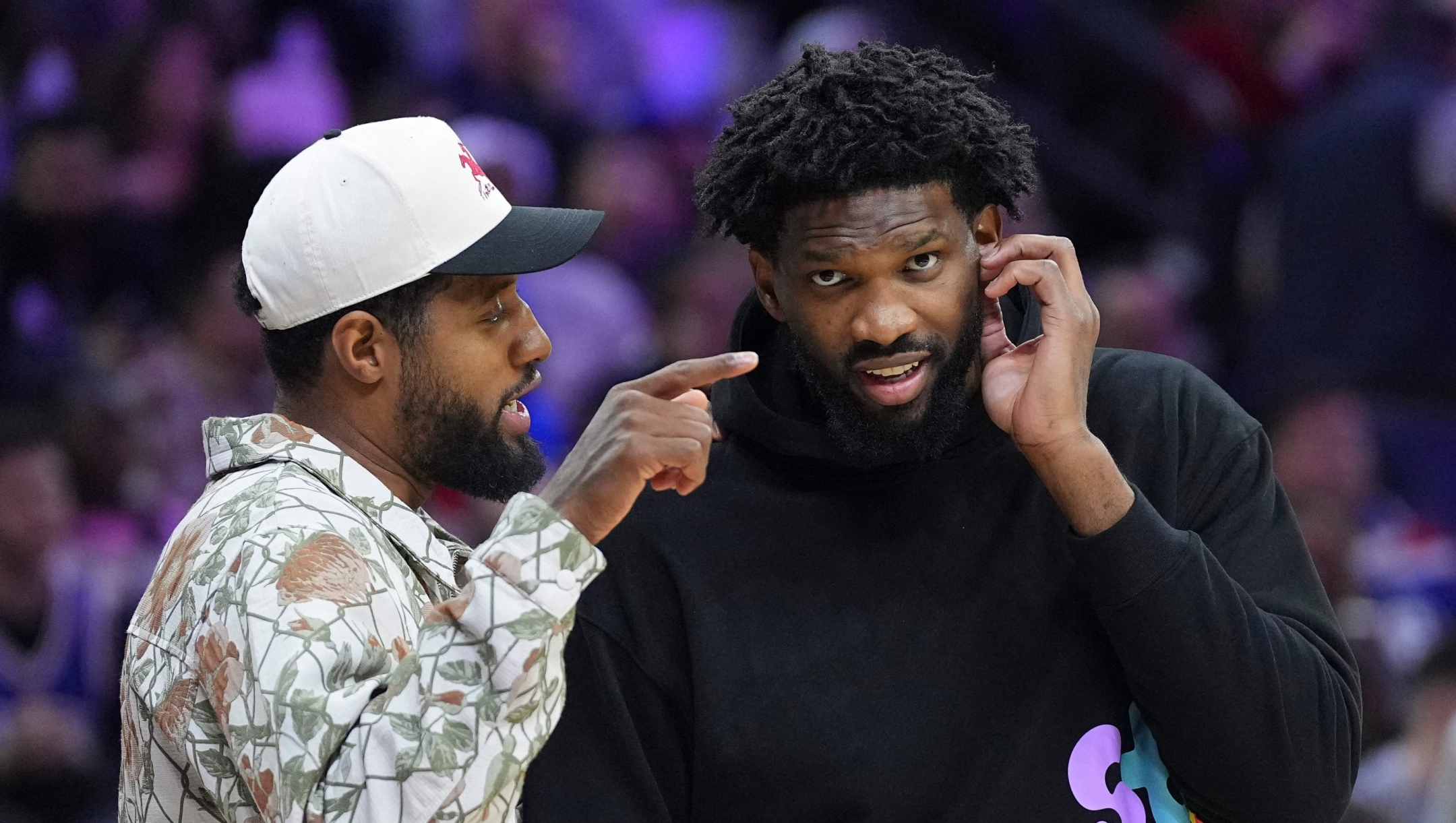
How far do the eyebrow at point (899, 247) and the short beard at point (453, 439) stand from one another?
475 millimetres

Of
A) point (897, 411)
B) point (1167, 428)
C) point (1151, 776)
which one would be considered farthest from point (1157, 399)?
point (1151, 776)

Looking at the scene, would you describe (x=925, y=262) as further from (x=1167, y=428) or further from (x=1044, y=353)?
(x=1167, y=428)

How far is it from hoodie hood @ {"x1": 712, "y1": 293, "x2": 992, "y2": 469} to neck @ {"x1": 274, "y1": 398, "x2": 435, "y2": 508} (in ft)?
1.48

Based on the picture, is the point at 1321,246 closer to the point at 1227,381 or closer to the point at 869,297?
the point at 1227,381

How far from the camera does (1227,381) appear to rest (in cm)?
688

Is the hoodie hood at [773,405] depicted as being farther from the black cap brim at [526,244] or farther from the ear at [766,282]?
the black cap brim at [526,244]

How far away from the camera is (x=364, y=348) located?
2.43 meters

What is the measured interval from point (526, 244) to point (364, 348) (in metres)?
0.26

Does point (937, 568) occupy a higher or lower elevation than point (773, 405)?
lower

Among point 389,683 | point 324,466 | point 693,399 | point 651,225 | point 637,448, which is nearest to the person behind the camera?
point 389,683

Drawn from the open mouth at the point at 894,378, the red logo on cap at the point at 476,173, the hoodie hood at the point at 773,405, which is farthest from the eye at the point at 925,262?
the red logo on cap at the point at 476,173

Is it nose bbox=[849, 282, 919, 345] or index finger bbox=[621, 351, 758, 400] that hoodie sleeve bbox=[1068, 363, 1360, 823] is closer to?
nose bbox=[849, 282, 919, 345]

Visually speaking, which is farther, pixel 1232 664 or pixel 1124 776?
pixel 1124 776

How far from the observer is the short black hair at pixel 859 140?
2.26 meters
